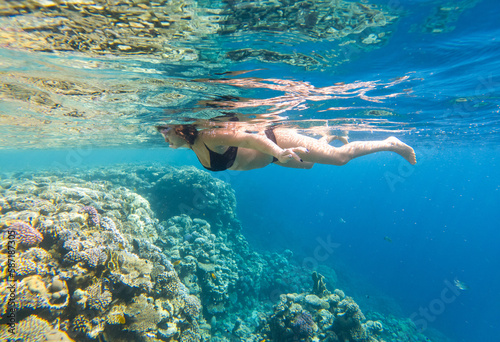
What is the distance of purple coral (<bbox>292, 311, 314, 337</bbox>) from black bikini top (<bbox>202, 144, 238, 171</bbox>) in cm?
671

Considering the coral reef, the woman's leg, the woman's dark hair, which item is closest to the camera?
the coral reef

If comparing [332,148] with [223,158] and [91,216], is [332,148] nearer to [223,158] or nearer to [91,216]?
[223,158]

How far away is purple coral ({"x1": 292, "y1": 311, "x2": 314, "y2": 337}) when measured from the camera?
7.73m

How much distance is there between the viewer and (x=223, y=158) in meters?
4.82

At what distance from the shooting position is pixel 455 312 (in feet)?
101

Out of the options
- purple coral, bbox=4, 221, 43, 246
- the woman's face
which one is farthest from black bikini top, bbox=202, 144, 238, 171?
purple coral, bbox=4, 221, 43, 246

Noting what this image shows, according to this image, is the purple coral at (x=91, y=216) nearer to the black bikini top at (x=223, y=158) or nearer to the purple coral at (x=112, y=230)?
the purple coral at (x=112, y=230)

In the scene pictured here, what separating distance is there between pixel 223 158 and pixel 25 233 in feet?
15.5

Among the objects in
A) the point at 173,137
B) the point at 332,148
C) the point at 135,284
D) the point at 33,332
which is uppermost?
the point at 332,148

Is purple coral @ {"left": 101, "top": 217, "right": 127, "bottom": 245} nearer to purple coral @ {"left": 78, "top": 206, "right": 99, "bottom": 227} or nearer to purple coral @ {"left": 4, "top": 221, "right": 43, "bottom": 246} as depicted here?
purple coral @ {"left": 78, "top": 206, "right": 99, "bottom": 227}

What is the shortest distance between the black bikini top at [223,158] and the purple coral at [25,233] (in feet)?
14.2

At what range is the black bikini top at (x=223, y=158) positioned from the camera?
477cm

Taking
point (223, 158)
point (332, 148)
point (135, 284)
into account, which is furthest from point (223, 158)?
point (135, 284)

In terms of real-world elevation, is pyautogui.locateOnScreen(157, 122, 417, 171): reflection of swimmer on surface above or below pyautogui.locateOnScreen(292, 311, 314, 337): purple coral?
above
